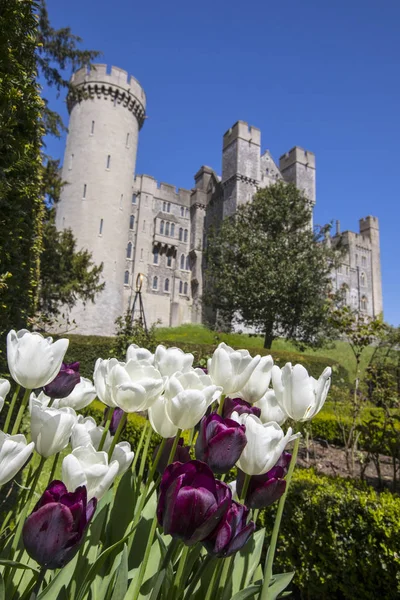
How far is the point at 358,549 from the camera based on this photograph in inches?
120

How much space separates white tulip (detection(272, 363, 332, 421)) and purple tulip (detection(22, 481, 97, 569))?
0.70 m

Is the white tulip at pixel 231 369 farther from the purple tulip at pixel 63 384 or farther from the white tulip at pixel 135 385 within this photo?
the purple tulip at pixel 63 384

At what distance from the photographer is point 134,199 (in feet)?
129

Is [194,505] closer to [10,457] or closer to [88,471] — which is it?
[88,471]

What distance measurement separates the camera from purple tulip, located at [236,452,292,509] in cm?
117

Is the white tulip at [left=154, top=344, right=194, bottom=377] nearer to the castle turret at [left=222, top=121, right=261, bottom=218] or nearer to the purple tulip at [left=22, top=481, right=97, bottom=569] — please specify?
the purple tulip at [left=22, top=481, right=97, bottom=569]

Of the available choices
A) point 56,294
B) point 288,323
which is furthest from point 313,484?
point 288,323

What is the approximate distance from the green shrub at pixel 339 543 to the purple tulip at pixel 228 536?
246 centimetres

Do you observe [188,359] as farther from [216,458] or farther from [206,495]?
[206,495]

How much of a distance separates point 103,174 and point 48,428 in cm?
2937

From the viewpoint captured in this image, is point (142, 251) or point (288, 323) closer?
point (288, 323)

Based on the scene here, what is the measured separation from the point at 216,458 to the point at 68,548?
42cm

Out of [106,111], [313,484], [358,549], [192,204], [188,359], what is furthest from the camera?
[192,204]

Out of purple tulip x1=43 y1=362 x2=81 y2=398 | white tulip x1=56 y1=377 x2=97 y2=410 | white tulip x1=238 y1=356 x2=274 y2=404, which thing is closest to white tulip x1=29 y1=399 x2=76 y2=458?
purple tulip x1=43 y1=362 x2=81 y2=398
